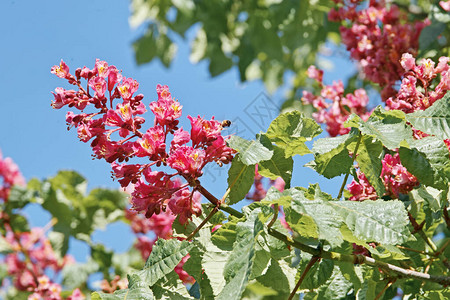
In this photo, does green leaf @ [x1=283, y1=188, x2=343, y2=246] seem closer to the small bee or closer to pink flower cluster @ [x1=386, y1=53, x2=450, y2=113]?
the small bee

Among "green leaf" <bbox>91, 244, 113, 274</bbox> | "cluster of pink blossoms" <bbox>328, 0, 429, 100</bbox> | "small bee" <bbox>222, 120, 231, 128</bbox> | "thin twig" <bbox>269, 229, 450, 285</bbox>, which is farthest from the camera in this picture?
"green leaf" <bbox>91, 244, 113, 274</bbox>

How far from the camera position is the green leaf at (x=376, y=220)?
4.20 ft

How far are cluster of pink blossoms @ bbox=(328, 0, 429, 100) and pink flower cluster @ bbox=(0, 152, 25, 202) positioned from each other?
7.78 feet

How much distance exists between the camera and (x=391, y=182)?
198cm

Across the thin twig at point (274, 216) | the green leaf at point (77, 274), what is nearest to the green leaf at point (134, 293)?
the thin twig at point (274, 216)

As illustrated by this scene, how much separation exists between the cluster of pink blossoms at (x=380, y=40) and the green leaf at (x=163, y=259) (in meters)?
1.52

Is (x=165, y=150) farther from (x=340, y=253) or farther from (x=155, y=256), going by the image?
(x=340, y=253)

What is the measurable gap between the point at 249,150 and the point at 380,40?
1545mm

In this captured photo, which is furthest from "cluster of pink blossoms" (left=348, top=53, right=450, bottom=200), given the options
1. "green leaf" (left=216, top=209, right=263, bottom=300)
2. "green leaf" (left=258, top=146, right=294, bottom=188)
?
"green leaf" (left=216, top=209, right=263, bottom=300)

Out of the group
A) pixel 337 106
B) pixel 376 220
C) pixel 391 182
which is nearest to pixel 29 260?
pixel 337 106

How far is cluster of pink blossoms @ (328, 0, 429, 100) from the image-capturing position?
2678 millimetres

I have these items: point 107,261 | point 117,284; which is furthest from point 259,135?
point 107,261

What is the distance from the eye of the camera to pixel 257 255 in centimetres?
144

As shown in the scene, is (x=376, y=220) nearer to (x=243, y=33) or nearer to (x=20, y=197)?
(x=20, y=197)
